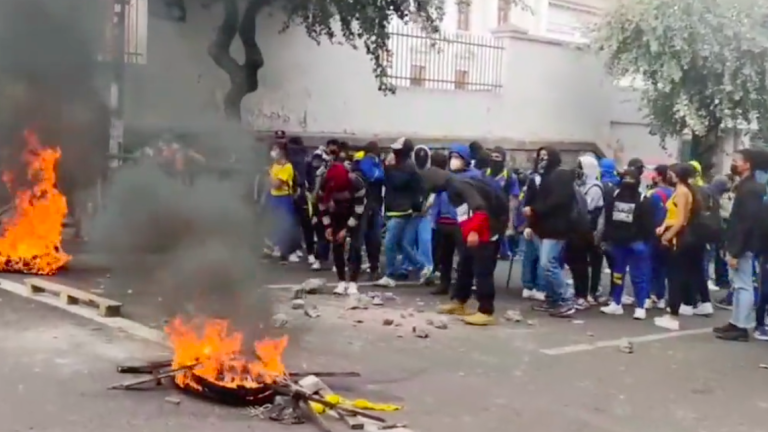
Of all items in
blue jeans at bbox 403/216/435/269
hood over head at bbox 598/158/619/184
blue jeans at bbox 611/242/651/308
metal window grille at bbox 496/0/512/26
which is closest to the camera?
blue jeans at bbox 611/242/651/308

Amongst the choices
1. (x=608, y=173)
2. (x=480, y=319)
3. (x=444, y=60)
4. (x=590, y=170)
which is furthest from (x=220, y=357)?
(x=444, y=60)

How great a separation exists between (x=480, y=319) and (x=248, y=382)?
3.51m

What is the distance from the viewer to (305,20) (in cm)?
1465

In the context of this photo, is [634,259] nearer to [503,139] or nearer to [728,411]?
[728,411]

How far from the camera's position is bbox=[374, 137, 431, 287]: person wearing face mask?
34.6 feet

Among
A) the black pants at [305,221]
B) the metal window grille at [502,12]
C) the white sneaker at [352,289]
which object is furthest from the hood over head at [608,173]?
the metal window grille at [502,12]

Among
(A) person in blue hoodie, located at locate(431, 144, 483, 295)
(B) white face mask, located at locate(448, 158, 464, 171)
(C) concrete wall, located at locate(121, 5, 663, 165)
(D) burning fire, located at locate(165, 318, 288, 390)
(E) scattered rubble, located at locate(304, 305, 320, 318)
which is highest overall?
(C) concrete wall, located at locate(121, 5, 663, 165)

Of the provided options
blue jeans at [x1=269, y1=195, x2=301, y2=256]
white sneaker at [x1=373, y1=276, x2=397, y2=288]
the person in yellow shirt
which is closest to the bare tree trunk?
the person in yellow shirt

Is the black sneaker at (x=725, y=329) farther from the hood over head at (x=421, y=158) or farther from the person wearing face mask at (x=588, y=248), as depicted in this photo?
the hood over head at (x=421, y=158)

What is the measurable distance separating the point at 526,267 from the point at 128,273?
4597 millimetres

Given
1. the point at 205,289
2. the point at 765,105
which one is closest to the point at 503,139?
the point at 765,105

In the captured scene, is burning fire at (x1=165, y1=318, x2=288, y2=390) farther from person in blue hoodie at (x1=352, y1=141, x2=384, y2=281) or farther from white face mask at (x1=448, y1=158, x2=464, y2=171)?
person in blue hoodie at (x1=352, y1=141, x2=384, y2=281)

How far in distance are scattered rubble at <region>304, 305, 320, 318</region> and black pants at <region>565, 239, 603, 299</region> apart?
2.64 metres

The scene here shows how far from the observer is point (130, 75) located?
32.9 feet
